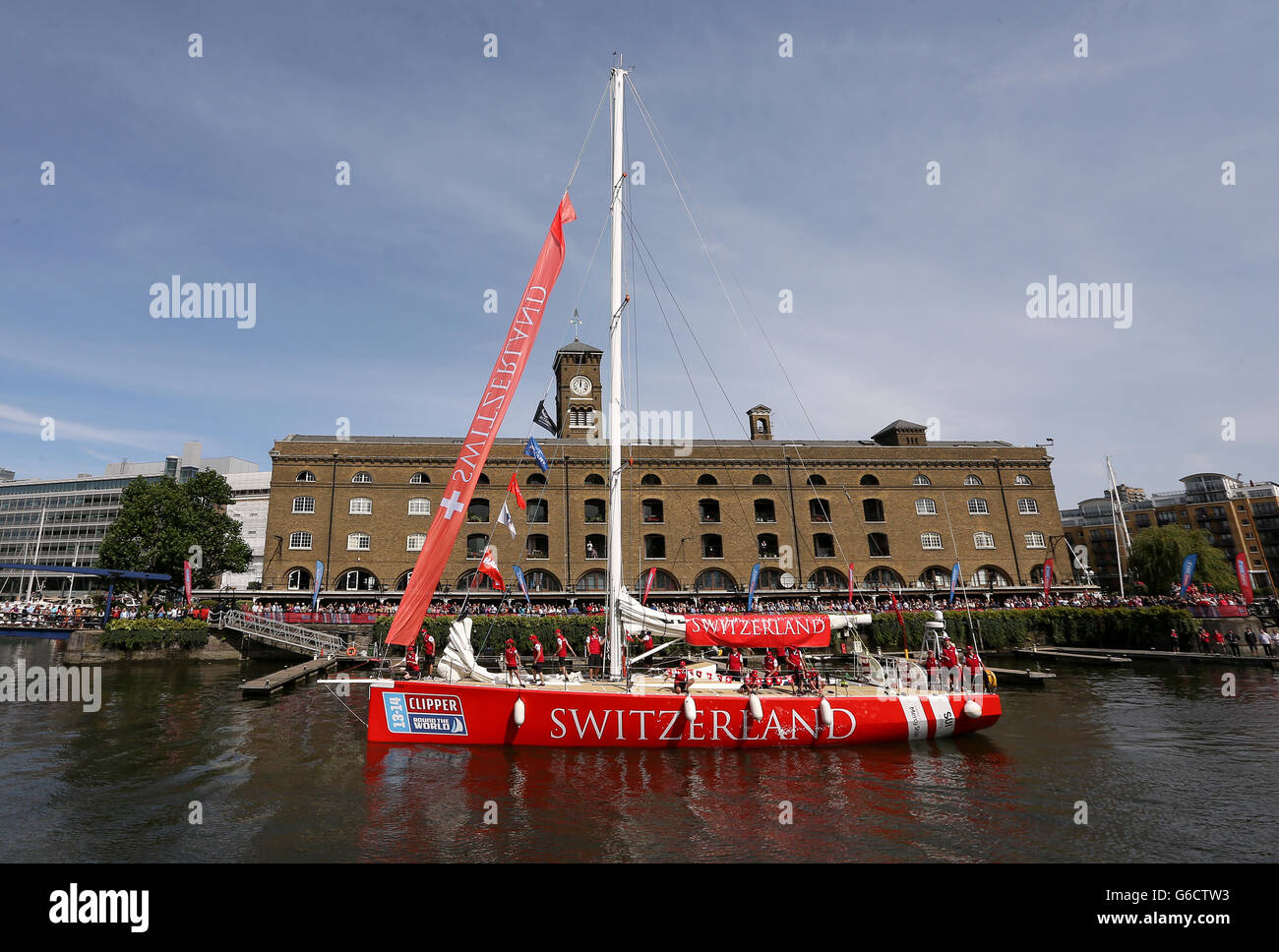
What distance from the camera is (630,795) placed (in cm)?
1211

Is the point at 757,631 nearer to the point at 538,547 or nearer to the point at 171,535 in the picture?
the point at 538,547

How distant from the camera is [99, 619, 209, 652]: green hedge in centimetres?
3141

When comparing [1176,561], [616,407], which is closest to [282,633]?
[616,407]

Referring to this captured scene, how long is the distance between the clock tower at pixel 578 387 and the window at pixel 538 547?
11490 millimetres

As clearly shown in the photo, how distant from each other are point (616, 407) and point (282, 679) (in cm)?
1779

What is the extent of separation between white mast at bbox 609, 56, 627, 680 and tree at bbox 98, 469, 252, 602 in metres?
36.0

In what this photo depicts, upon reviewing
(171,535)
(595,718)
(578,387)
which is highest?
(578,387)

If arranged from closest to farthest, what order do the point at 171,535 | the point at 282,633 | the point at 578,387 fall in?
the point at 282,633, the point at 171,535, the point at 578,387

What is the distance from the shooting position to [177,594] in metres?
42.4

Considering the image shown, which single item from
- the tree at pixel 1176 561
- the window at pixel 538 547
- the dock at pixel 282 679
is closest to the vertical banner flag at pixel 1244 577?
the tree at pixel 1176 561
